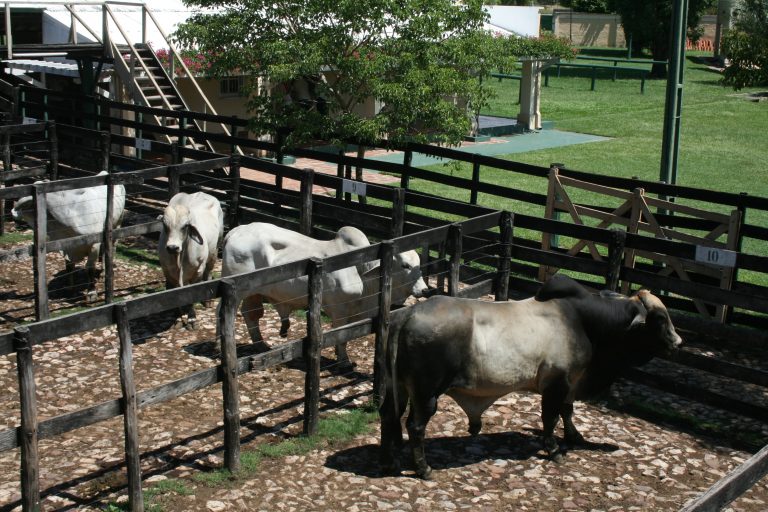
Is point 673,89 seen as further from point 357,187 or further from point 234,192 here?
point 234,192

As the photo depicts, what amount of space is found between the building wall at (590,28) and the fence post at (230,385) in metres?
61.3

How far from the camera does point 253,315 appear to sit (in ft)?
35.3

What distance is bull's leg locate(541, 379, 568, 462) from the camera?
8.28 m

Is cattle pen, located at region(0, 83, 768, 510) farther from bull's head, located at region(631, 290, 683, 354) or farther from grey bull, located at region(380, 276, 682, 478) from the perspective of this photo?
grey bull, located at region(380, 276, 682, 478)

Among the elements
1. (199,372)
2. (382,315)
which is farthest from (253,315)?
(199,372)

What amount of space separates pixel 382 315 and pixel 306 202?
4.46m

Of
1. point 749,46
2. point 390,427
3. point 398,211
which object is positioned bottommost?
point 390,427

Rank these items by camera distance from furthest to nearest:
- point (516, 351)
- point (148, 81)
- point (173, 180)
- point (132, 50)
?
point (148, 81) → point (132, 50) → point (173, 180) → point (516, 351)

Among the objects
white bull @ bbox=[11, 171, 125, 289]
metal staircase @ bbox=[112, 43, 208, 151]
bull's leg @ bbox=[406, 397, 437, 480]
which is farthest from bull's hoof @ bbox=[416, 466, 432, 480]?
metal staircase @ bbox=[112, 43, 208, 151]

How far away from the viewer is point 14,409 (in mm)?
9062

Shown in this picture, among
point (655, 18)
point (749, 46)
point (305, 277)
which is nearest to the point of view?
point (305, 277)

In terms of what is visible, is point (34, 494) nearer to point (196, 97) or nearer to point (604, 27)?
point (196, 97)

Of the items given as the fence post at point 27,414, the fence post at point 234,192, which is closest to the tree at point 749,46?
the fence post at point 234,192

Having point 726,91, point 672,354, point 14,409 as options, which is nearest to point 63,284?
point 14,409
